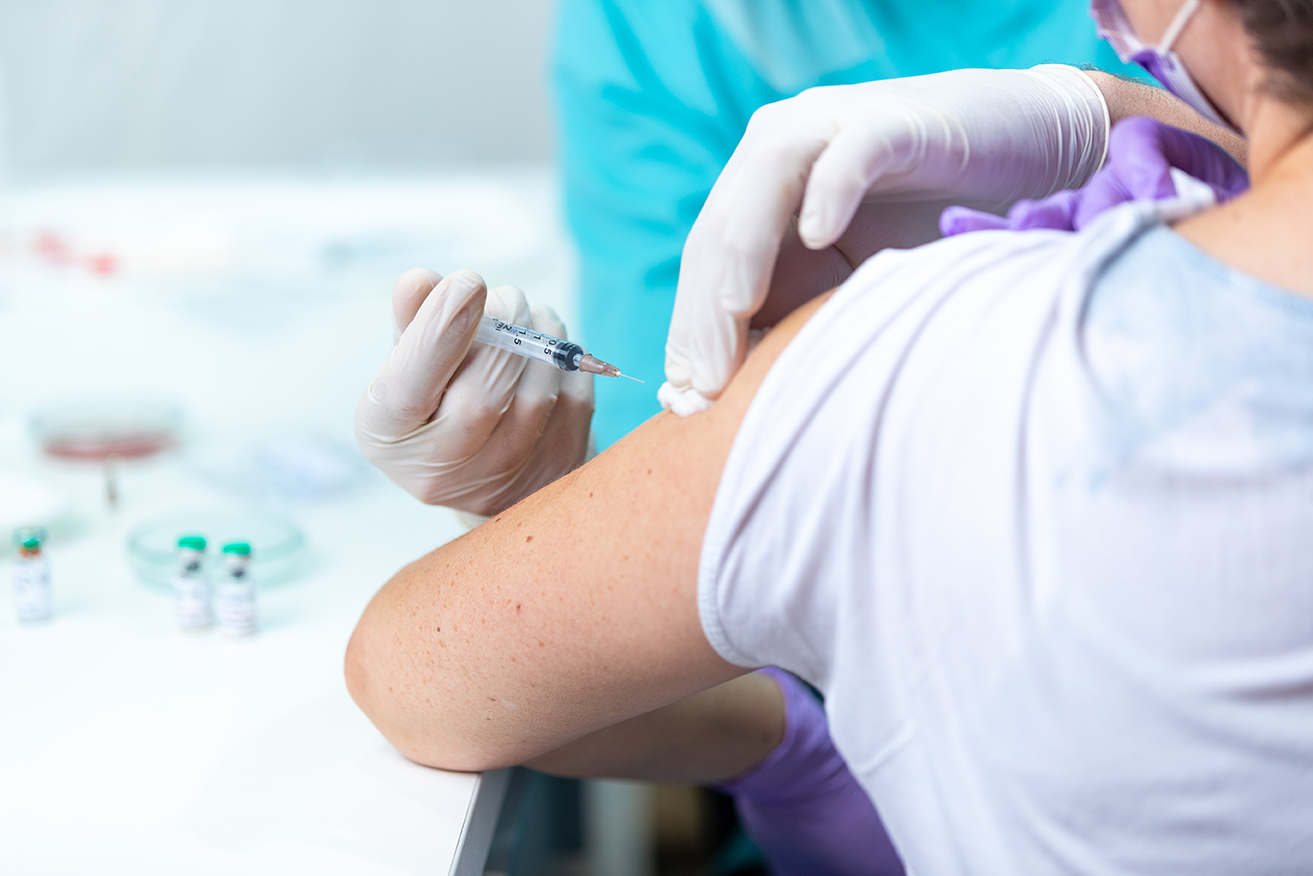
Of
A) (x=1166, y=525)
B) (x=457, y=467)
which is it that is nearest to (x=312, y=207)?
(x=457, y=467)

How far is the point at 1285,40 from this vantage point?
57 cm

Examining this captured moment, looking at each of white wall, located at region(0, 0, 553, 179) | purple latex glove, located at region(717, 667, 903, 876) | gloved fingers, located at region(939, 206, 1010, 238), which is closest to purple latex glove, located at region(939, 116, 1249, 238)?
gloved fingers, located at region(939, 206, 1010, 238)

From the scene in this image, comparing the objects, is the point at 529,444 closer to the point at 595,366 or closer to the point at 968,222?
the point at 595,366

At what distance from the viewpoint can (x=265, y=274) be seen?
6.54 feet

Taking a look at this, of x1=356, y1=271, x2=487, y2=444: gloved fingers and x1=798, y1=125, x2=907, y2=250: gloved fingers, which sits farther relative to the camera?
x1=356, y1=271, x2=487, y2=444: gloved fingers

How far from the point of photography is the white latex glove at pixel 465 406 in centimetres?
81

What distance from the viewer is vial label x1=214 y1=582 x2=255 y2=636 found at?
3.32ft

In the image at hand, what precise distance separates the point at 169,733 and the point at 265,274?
131 centimetres

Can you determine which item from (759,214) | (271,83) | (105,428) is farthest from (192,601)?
(271,83)

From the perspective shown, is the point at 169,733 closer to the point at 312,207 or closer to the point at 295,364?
the point at 295,364

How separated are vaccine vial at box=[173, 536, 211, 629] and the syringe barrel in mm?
410

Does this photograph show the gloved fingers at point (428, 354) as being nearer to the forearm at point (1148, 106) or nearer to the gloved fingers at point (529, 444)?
the gloved fingers at point (529, 444)

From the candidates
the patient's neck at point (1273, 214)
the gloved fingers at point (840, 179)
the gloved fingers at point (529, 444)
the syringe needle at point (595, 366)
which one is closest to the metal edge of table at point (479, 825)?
the gloved fingers at point (529, 444)

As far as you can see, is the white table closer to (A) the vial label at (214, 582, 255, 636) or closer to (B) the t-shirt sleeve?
(A) the vial label at (214, 582, 255, 636)
